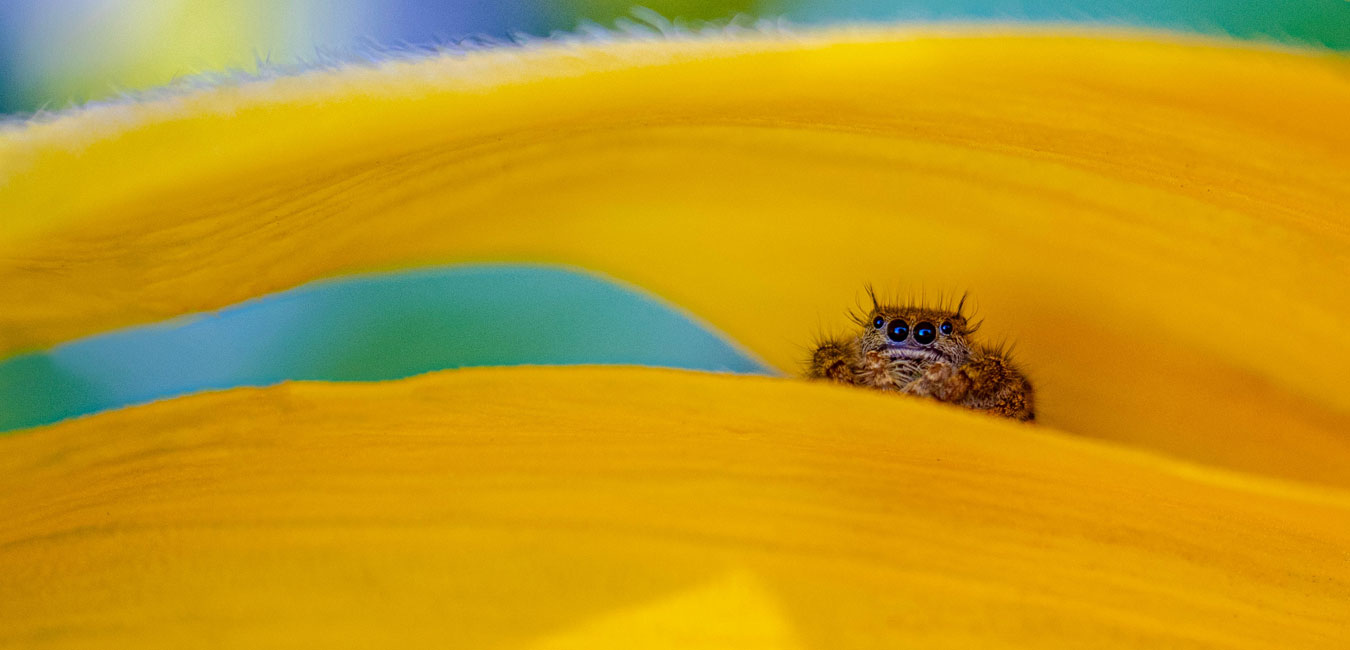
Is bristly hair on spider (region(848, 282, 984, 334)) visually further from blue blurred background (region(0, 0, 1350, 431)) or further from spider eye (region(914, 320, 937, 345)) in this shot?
blue blurred background (region(0, 0, 1350, 431))

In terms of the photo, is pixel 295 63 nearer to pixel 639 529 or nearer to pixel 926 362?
pixel 639 529

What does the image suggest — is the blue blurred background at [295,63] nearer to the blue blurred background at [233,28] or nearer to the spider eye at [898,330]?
the blue blurred background at [233,28]

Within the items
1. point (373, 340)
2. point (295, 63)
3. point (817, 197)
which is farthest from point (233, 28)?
point (817, 197)

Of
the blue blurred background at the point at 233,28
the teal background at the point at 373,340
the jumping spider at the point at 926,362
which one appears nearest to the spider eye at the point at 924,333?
the jumping spider at the point at 926,362

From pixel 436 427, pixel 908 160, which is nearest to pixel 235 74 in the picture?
pixel 436 427

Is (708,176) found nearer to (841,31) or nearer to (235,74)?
(841,31)

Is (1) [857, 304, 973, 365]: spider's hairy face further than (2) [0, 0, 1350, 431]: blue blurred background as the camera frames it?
Yes

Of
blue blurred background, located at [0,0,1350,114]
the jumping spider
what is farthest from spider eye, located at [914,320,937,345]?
blue blurred background, located at [0,0,1350,114]

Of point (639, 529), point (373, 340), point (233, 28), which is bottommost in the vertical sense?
point (639, 529)
